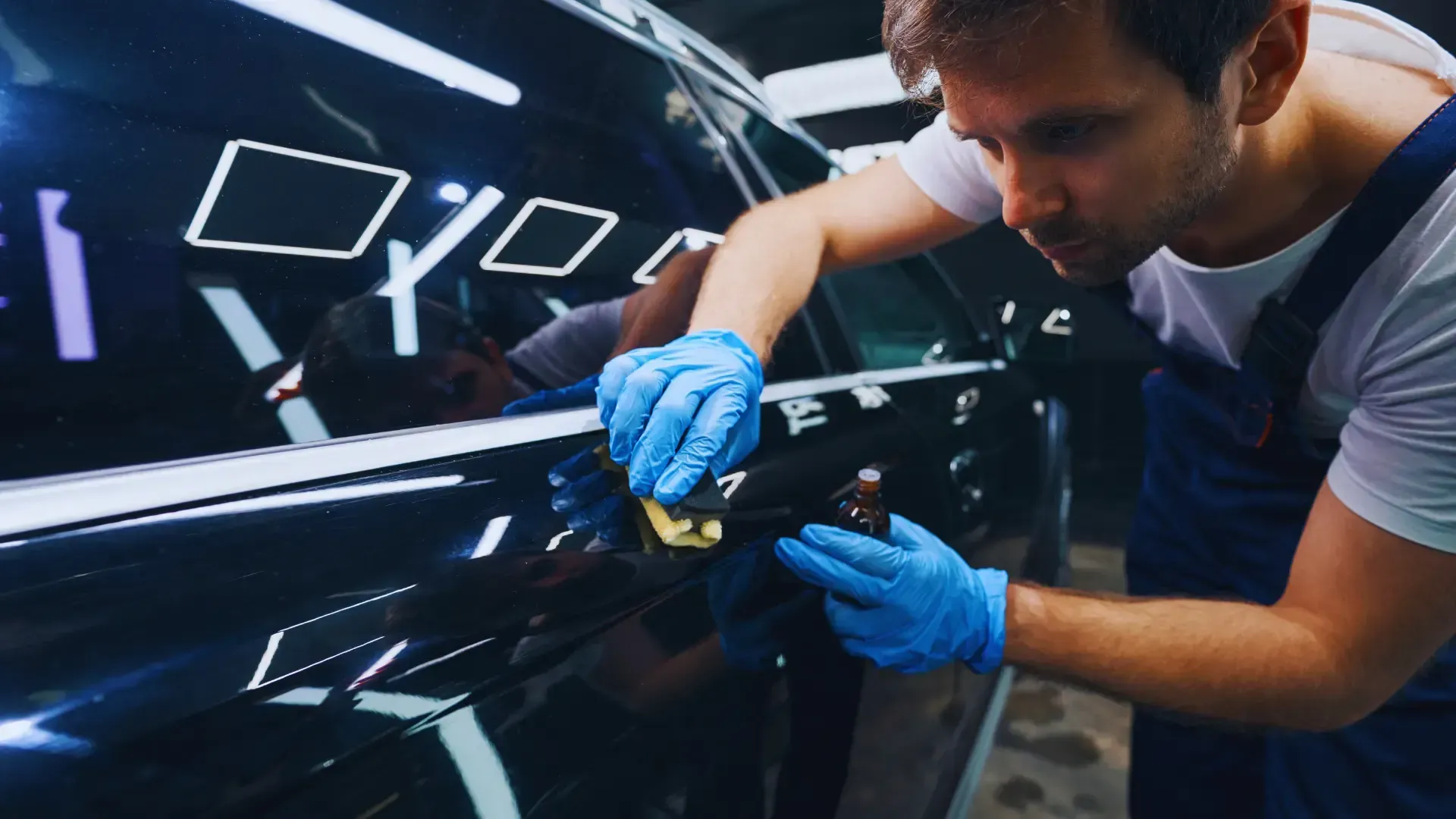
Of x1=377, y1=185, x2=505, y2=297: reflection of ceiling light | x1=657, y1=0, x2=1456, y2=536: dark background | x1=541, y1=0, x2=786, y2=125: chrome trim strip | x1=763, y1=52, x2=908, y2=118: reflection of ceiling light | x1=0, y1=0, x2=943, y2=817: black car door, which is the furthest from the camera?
x1=657, y1=0, x2=1456, y2=536: dark background

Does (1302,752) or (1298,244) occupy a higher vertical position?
(1298,244)

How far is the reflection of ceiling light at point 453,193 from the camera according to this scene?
79 cm

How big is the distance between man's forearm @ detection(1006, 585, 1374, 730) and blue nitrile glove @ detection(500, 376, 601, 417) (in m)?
0.72

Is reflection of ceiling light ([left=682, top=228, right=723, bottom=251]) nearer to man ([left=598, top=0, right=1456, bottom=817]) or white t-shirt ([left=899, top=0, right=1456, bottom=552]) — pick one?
man ([left=598, top=0, right=1456, bottom=817])

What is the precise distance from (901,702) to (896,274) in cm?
127

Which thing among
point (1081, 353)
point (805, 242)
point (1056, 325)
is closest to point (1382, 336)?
point (805, 242)

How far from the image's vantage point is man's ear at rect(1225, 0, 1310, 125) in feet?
2.84

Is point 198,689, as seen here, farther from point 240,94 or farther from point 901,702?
point 901,702

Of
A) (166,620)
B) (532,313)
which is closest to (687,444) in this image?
(532,313)

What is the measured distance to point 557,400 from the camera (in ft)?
2.85

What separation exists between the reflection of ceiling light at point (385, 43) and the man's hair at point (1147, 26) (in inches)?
20.2

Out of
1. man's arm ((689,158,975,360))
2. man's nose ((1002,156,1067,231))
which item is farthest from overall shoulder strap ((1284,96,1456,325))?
man's arm ((689,158,975,360))

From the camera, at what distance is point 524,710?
55cm

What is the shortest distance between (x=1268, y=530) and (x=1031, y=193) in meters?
0.89
